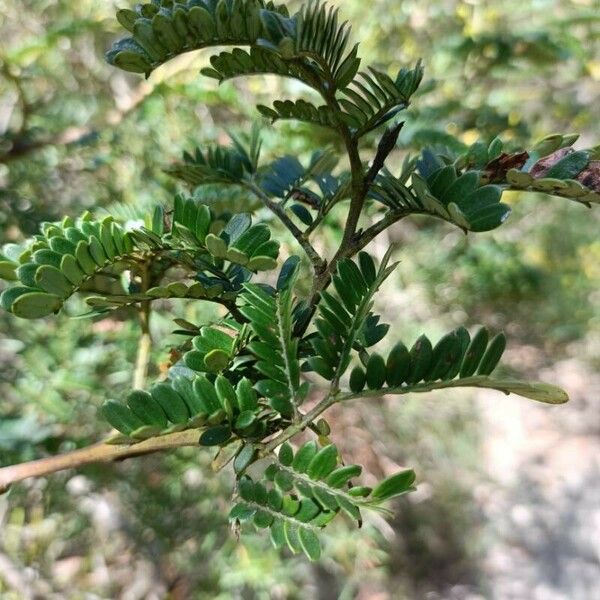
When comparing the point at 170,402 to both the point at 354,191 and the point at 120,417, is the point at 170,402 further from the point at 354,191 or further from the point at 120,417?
the point at 354,191

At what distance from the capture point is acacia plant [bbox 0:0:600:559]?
0.25 metres

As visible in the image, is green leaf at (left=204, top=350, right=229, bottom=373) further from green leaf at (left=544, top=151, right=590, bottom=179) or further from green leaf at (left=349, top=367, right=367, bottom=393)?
green leaf at (left=544, top=151, right=590, bottom=179)

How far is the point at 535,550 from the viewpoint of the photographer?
197cm

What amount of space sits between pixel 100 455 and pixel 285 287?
4.9 inches

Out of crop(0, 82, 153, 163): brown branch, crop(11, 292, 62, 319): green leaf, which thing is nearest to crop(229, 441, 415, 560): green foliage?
crop(11, 292, 62, 319): green leaf

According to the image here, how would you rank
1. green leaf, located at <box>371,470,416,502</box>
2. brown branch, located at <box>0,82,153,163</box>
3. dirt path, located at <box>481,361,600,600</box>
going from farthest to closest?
dirt path, located at <box>481,361,600,600</box> < brown branch, located at <box>0,82,153,163</box> < green leaf, located at <box>371,470,416,502</box>

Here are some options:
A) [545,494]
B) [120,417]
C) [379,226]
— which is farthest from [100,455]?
[545,494]

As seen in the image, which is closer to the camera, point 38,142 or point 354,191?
point 354,191

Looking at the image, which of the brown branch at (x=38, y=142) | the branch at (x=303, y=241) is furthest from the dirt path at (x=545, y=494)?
the branch at (x=303, y=241)

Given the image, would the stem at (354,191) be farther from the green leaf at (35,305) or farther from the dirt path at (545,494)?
the dirt path at (545,494)

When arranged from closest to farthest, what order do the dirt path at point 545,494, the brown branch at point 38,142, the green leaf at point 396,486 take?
the green leaf at point 396,486
the brown branch at point 38,142
the dirt path at point 545,494

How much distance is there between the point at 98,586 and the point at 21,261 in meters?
1.06

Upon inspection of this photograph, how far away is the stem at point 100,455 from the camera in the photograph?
272mm

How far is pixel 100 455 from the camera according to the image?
310mm
